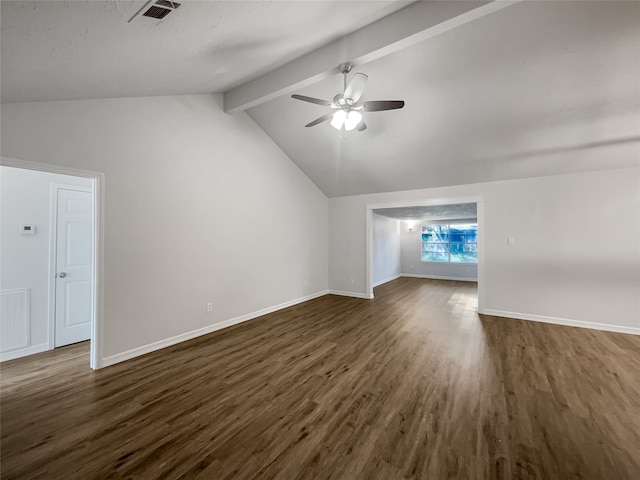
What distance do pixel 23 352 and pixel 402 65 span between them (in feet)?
18.6

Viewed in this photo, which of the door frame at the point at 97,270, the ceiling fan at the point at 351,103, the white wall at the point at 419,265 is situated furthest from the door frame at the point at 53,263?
the white wall at the point at 419,265

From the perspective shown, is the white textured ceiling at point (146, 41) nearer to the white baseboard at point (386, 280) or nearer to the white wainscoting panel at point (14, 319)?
the white wainscoting panel at point (14, 319)

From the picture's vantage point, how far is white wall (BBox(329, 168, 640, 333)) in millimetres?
3729

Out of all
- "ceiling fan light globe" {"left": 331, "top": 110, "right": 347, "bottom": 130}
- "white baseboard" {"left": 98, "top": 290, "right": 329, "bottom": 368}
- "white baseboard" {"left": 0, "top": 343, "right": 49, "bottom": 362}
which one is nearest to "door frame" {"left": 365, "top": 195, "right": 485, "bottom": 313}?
"white baseboard" {"left": 98, "top": 290, "right": 329, "bottom": 368}

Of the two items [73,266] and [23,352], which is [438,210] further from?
[23,352]

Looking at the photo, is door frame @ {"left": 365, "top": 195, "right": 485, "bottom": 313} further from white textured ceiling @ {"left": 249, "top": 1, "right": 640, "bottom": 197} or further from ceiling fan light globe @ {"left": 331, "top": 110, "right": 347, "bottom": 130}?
ceiling fan light globe @ {"left": 331, "top": 110, "right": 347, "bottom": 130}

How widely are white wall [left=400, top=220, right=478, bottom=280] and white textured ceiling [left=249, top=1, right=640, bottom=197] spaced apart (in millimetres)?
4736

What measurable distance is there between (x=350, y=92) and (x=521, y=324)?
14.6 feet

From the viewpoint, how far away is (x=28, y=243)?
305 centimetres

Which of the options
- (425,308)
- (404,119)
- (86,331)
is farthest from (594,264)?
(86,331)

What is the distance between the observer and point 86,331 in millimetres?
3527

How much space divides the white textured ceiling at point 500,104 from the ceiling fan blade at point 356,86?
0.94 metres

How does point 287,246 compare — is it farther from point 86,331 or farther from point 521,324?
point 521,324

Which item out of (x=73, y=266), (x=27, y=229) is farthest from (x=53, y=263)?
(x=27, y=229)
